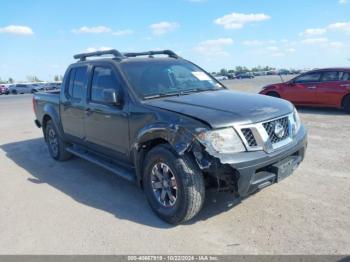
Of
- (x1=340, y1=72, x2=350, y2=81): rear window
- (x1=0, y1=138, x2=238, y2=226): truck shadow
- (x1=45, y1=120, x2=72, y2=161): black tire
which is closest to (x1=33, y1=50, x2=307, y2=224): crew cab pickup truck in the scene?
(x1=0, y1=138, x2=238, y2=226): truck shadow

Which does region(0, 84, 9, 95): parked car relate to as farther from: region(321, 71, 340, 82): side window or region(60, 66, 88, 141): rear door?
region(60, 66, 88, 141): rear door

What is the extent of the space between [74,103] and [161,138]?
251 centimetres

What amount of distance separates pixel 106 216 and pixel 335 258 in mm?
2611

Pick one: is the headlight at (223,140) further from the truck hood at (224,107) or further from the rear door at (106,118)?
the rear door at (106,118)

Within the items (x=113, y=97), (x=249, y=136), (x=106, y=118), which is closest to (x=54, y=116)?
(x=106, y=118)

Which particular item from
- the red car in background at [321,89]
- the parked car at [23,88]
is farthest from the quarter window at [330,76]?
the parked car at [23,88]

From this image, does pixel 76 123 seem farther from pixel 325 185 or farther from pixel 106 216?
pixel 325 185

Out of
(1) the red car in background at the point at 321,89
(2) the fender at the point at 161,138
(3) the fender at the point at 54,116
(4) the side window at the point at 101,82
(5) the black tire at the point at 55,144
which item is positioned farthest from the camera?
(1) the red car in background at the point at 321,89

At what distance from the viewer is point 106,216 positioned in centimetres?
425

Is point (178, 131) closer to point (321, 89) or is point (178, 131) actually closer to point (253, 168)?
point (253, 168)

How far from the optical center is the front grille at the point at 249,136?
3574 mm

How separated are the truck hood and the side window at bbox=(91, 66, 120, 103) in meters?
0.76

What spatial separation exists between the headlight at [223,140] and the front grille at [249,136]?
0.33ft

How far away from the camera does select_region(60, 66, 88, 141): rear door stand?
18.4ft
